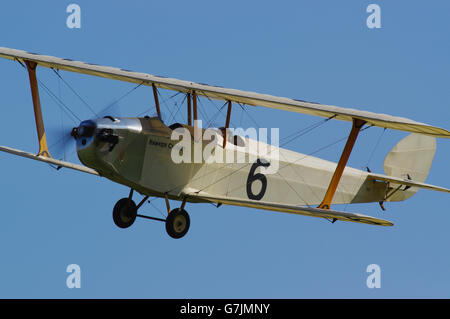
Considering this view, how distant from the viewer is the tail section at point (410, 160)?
23.0 meters

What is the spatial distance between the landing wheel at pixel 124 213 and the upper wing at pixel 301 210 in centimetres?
118

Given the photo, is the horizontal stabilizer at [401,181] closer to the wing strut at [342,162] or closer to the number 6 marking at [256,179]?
the number 6 marking at [256,179]

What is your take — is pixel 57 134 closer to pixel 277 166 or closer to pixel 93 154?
pixel 93 154

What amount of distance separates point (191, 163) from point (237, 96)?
5.87ft

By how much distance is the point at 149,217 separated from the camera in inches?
724

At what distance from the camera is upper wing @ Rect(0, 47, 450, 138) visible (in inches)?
652

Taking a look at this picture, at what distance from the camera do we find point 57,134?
17812mm

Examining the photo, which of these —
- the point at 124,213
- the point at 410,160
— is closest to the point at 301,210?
the point at 124,213

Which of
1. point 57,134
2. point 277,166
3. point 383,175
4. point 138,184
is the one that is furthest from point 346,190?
point 57,134

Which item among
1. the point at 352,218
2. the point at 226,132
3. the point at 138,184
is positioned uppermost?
the point at 226,132

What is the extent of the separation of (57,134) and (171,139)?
88.5 inches

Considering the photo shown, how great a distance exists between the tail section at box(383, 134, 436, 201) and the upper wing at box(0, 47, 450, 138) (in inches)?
209

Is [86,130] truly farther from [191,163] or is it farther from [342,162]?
[342,162]

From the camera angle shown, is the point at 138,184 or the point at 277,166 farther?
the point at 277,166
